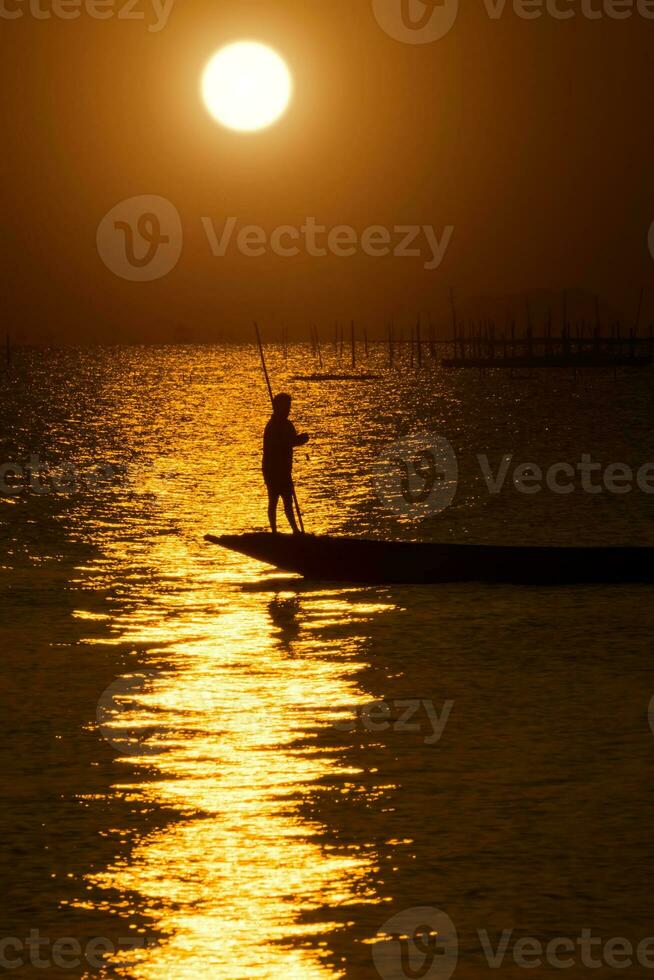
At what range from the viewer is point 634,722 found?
1280cm

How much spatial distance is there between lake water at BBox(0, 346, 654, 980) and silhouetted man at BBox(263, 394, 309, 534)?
1.21 m

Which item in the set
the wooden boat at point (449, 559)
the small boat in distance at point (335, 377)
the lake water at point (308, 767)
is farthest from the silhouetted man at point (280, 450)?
the small boat in distance at point (335, 377)

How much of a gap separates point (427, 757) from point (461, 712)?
159 centimetres

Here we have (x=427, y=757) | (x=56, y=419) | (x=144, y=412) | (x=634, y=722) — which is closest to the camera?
(x=427, y=757)

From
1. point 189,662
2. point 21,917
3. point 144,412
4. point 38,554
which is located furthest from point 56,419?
point 21,917

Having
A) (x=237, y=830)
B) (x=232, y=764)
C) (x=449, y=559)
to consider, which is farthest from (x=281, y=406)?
(x=237, y=830)

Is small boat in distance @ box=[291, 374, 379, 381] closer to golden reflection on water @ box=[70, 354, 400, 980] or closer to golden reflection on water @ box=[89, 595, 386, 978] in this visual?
golden reflection on water @ box=[70, 354, 400, 980]

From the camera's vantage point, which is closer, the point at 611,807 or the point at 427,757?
the point at 611,807

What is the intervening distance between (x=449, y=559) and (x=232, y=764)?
30.5 ft

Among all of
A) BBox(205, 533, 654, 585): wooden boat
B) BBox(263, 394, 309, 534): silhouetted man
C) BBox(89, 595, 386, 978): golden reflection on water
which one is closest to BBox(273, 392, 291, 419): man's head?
BBox(263, 394, 309, 534): silhouetted man

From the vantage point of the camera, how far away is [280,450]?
20.3 metres

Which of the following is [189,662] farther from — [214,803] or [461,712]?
[214,803]

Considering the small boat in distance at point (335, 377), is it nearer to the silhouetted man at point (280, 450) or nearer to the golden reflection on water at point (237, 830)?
the silhouetted man at point (280, 450)

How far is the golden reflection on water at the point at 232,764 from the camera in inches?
321
